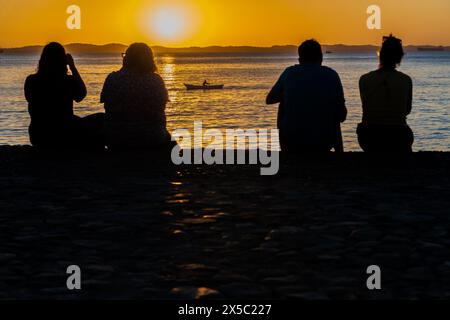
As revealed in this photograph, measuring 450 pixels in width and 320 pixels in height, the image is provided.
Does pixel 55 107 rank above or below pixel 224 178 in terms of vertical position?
above

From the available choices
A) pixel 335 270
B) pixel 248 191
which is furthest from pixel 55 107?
pixel 335 270

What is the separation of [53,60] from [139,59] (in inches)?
46.6

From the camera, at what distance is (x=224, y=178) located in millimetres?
10188

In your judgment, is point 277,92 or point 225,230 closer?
point 225,230

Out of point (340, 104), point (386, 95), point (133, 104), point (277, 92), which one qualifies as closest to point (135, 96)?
point (133, 104)

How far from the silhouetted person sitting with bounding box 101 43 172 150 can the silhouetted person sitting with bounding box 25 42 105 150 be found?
39 cm

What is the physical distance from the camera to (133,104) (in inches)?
462

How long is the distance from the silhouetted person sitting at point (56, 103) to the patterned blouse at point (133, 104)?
0.35 meters

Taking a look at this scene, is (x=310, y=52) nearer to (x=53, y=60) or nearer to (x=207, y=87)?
(x=53, y=60)

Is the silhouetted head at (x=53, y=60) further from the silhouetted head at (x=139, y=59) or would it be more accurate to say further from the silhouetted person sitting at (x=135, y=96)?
the silhouetted head at (x=139, y=59)

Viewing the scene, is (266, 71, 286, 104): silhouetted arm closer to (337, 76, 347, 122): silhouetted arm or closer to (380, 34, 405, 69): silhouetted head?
(337, 76, 347, 122): silhouetted arm

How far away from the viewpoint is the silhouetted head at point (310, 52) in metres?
11.3
